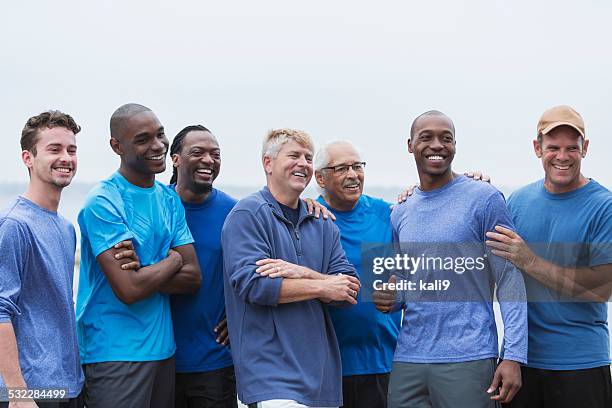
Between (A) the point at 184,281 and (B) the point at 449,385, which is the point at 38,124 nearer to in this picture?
(A) the point at 184,281

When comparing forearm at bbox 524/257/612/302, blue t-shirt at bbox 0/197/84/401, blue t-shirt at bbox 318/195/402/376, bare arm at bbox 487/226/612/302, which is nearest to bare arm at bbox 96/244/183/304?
blue t-shirt at bbox 0/197/84/401

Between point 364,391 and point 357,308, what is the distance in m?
0.57

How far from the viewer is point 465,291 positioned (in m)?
4.73

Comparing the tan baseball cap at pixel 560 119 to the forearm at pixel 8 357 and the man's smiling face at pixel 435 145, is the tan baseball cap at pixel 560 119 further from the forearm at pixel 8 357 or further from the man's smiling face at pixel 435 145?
the forearm at pixel 8 357

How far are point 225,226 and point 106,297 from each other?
83 cm

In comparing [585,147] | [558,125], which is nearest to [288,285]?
[558,125]

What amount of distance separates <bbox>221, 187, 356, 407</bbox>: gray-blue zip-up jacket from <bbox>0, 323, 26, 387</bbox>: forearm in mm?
1182

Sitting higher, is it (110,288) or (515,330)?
(110,288)

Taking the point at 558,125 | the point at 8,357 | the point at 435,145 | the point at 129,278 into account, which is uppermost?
the point at 558,125

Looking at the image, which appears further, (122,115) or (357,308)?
(357,308)

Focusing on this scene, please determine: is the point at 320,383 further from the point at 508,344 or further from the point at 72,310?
the point at 72,310

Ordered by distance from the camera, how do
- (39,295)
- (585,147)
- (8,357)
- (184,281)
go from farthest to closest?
(585,147) < (184,281) < (39,295) < (8,357)

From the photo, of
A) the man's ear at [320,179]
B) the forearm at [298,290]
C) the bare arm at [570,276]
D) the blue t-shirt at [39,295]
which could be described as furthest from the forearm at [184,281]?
the bare arm at [570,276]

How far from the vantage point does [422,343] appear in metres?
4.75
